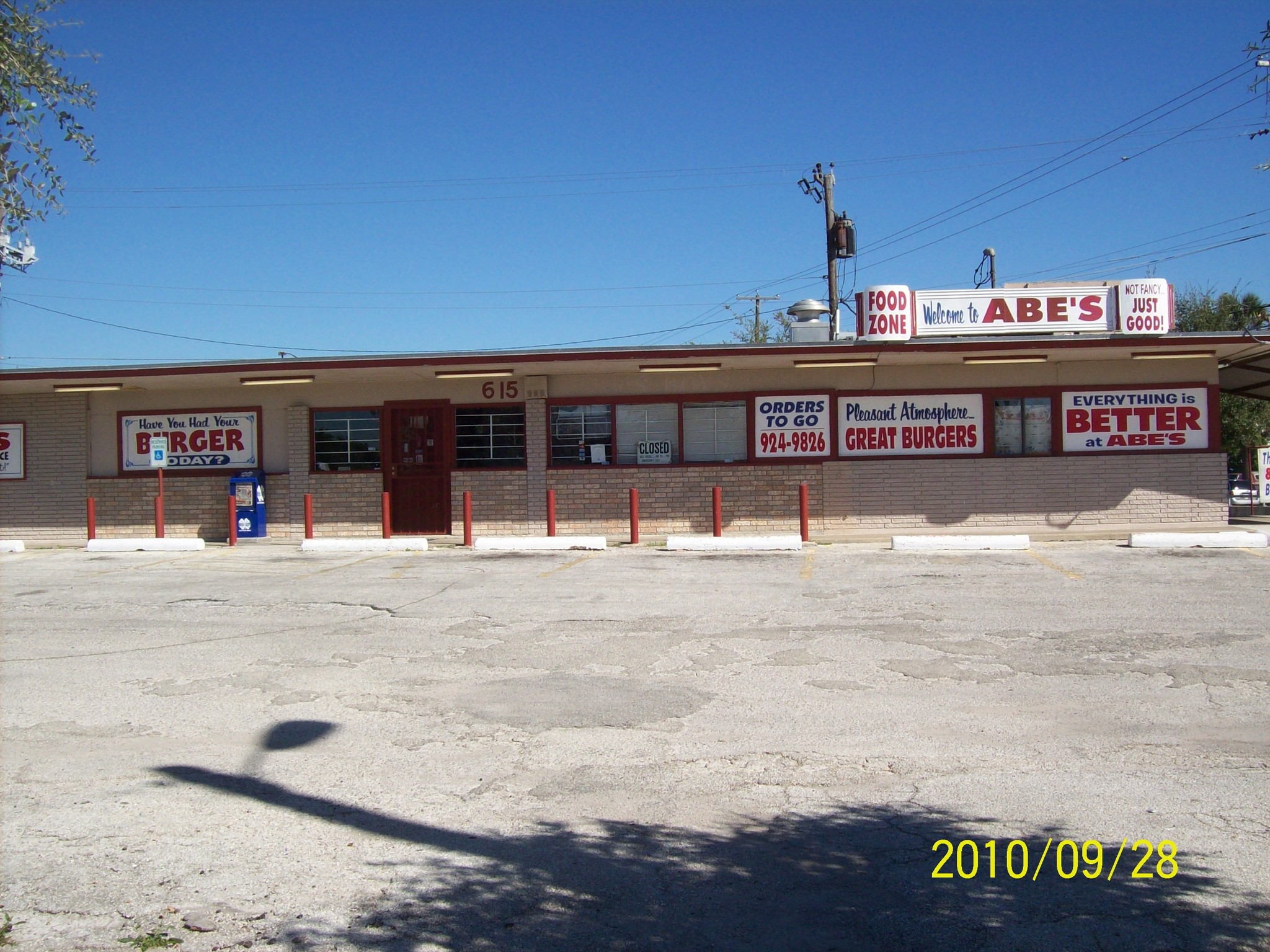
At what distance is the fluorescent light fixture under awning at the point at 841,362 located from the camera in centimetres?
1877

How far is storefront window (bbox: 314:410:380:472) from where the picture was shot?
67.6 ft

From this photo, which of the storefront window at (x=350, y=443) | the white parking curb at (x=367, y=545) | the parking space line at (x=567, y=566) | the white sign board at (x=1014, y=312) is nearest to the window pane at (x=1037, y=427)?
the white sign board at (x=1014, y=312)

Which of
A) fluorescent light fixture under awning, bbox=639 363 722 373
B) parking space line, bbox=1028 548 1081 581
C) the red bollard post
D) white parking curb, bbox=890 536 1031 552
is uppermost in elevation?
fluorescent light fixture under awning, bbox=639 363 722 373

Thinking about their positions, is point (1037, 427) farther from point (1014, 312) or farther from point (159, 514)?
point (159, 514)

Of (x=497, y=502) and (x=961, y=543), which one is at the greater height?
(x=497, y=502)

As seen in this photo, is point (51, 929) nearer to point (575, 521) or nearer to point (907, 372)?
point (575, 521)

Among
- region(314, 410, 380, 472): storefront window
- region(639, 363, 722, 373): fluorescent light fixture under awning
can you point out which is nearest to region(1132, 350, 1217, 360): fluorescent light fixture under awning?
region(639, 363, 722, 373): fluorescent light fixture under awning

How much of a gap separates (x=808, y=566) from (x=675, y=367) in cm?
596

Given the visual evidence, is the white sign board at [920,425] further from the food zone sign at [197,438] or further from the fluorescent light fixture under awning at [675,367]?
the food zone sign at [197,438]

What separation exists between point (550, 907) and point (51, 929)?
2.03 meters

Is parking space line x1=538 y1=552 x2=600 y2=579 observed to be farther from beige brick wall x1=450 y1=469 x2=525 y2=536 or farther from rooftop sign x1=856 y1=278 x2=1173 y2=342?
rooftop sign x1=856 y1=278 x2=1173 y2=342

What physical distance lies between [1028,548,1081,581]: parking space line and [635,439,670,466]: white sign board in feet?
23.2

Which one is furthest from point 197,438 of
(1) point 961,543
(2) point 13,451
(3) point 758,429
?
(1) point 961,543
